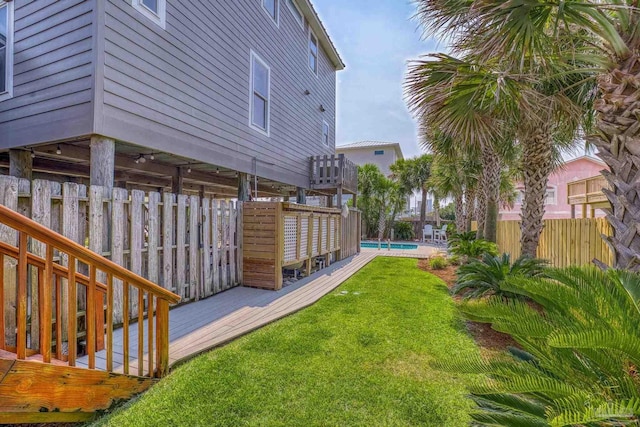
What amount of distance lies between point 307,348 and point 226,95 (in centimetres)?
549

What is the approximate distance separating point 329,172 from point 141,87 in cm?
714

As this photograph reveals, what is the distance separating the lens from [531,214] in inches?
238

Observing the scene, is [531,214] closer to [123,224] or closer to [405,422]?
[405,422]


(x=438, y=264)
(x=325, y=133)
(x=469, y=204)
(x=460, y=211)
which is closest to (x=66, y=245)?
(x=438, y=264)

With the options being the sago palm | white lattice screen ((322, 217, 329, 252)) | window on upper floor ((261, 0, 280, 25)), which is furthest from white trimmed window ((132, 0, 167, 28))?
white lattice screen ((322, 217, 329, 252))

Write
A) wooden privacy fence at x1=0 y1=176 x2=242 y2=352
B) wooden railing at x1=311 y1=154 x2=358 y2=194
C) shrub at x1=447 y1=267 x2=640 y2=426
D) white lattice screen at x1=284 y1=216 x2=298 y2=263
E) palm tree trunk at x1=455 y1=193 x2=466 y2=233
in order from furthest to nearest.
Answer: palm tree trunk at x1=455 y1=193 x2=466 y2=233 < wooden railing at x1=311 y1=154 x2=358 y2=194 < white lattice screen at x1=284 y1=216 x2=298 y2=263 < wooden privacy fence at x1=0 y1=176 x2=242 y2=352 < shrub at x1=447 y1=267 x2=640 y2=426

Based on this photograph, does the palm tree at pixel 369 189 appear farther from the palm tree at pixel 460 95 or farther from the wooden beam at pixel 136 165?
the palm tree at pixel 460 95

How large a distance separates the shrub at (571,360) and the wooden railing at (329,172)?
8774mm

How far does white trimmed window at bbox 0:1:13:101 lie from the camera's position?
16.6 ft

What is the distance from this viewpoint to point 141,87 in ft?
15.8

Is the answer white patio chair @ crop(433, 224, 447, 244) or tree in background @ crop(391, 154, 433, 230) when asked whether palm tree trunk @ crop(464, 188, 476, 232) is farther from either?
white patio chair @ crop(433, 224, 447, 244)

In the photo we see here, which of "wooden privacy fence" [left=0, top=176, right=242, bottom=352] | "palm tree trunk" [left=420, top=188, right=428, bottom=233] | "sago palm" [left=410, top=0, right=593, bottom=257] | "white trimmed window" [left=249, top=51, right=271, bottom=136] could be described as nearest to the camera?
"wooden privacy fence" [left=0, top=176, right=242, bottom=352]

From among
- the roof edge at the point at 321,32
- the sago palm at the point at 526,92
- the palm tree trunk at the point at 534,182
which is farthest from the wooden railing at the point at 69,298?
the roof edge at the point at 321,32

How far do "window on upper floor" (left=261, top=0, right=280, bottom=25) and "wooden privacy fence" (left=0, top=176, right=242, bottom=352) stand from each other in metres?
5.66
